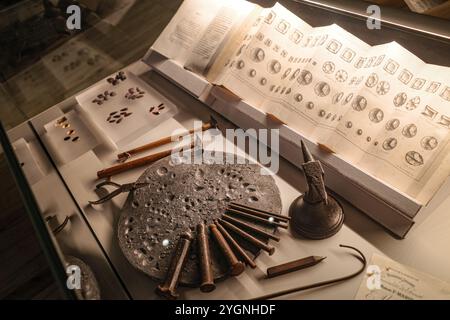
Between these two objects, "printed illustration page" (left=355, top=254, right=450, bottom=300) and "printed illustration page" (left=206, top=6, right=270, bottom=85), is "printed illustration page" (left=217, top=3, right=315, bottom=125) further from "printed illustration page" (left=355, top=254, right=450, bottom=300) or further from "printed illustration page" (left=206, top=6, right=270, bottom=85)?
"printed illustration page" (left=355, top=254, right=450, bottom=300)

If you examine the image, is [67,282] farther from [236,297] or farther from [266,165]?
[266,165]

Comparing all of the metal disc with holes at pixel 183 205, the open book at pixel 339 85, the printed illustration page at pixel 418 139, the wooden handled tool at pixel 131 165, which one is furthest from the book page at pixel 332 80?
the wooden handled tool at pixel 131 165

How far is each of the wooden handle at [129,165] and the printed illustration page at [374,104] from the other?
2.17 ft

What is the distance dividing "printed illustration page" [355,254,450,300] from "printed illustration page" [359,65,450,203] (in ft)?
0.69

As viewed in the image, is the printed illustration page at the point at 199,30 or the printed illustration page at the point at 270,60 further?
the printed illustration page at the point at 199,30

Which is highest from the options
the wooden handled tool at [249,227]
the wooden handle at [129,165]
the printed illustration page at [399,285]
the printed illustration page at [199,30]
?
the printed illustration page at [199,30]

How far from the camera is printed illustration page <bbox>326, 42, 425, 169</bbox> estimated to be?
112cm

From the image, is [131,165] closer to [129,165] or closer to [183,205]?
[129,165]

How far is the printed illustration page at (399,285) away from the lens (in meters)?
0.95

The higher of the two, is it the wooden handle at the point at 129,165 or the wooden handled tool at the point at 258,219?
the wooden handled tool at the point at 258,219

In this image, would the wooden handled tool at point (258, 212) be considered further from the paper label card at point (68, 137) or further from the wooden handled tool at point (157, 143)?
the paper label card at point (68, 137)

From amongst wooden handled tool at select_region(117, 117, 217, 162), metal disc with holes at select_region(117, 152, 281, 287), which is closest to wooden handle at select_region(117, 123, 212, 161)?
wooden handled tool at select_region(117, 117, 217, 162)

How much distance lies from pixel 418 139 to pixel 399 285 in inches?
16.7

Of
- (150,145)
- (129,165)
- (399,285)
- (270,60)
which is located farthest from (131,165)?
(399,285)
